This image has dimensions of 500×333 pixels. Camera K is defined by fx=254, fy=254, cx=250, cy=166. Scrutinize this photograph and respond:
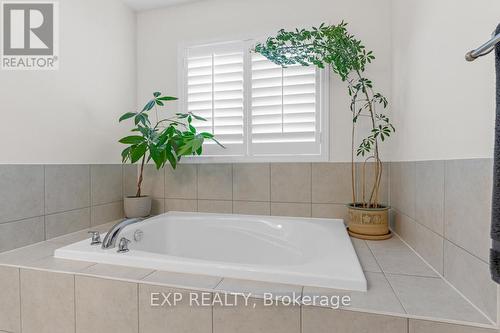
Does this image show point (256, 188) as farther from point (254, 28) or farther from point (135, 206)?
point (254, 28)

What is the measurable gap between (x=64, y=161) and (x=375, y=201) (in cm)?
211

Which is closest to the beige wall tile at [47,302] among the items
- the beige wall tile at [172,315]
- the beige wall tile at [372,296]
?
the beige wall tile at [172,315]

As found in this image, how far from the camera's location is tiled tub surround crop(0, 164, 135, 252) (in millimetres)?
1398

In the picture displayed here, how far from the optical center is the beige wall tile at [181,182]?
2148 millimetres

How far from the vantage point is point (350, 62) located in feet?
5.18

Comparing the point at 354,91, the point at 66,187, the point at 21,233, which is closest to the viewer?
the point at 21,233

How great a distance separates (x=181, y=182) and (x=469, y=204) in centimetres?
187

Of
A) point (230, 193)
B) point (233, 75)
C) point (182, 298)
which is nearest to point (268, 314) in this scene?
point (182, 298)

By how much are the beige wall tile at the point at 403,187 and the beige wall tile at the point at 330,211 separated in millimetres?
333

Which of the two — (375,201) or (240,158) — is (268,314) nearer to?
(375,201)

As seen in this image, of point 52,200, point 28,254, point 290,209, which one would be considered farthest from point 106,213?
point 290,209

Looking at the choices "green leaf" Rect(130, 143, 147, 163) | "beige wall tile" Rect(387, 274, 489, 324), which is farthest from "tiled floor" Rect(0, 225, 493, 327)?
"green leaf" Rect(130, 143, 147, 163)

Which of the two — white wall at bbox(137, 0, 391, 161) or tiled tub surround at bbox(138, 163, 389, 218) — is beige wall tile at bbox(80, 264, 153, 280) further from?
white wall at bbox(137, 0, 391, 161)

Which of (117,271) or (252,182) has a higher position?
(252,182)
